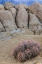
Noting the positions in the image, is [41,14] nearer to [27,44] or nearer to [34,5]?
[34,5]

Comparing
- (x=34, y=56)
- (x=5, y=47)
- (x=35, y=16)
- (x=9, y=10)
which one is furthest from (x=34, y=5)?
(x=34, y=56)

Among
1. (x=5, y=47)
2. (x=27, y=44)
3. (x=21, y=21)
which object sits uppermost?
(x=27, y=44)

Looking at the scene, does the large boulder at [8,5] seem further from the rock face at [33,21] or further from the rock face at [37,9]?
the rock face at [33,21]

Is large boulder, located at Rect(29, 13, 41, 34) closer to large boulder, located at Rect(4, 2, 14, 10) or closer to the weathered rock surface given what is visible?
the weathered rock surface

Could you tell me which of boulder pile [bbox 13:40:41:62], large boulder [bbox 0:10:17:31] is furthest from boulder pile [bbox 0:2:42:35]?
boulder pile [bbox 13:40:41:62]

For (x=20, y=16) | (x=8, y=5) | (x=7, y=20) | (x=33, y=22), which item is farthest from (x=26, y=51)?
(x=8, y=5)

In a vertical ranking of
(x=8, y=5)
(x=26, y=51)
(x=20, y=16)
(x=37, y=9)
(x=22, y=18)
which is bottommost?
(x=22, y=18)

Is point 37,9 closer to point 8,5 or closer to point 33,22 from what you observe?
point 33,22
